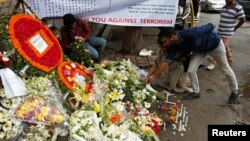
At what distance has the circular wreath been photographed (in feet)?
14.1

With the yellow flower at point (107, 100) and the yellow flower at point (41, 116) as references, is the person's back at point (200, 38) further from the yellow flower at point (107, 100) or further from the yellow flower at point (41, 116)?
the yellow flower at point (41, 116)

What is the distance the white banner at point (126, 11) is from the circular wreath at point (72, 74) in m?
1.74

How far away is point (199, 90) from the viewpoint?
624 cm

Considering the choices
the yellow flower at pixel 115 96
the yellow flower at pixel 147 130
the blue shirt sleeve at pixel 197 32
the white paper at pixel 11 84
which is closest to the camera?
the white paper at pixel 11 84

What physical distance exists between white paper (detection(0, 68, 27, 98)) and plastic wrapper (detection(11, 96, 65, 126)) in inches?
5.1

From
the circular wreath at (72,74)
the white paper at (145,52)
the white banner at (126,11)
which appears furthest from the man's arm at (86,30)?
the white paper at (145,52)

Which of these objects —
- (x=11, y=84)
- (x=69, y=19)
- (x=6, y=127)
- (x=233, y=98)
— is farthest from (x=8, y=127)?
(x=233, y=98)

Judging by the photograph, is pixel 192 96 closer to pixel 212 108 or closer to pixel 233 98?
pixel 212 108

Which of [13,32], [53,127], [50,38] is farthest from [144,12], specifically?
[53,127]

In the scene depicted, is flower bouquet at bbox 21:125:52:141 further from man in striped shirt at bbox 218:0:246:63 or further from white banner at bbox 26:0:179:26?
man in striped shirt at bbox 218:0:246:63

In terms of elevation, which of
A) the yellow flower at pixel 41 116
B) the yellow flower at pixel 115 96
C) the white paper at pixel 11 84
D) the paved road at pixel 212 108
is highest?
the white paper at pixel 11 84

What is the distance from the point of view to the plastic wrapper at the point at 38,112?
11.5ft

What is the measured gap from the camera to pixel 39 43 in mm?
4539

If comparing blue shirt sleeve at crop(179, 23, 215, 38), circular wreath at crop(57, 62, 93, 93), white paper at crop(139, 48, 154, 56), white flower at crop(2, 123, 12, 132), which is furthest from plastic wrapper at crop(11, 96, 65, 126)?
white paper at crop(139, 48, 154, 56)
